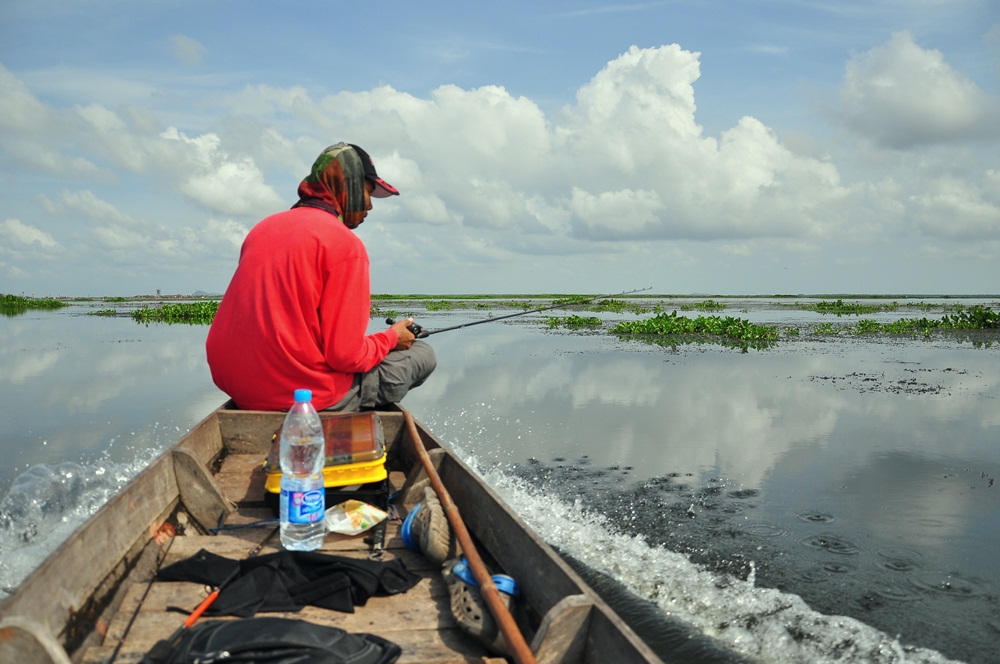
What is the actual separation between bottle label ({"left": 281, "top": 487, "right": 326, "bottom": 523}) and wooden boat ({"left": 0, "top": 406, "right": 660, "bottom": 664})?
0.20m

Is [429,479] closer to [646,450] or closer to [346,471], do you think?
[346,471]

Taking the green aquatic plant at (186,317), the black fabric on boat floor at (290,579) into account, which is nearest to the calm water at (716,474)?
the black fabric on boat floor at (290,579)

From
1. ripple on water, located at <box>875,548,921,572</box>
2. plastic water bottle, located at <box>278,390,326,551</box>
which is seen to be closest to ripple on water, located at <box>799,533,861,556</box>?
ripple on water, located at <box>875,548,921,572</box>

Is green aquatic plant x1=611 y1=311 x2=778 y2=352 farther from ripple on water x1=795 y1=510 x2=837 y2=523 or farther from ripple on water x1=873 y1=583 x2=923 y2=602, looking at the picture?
ripple on water x1=873 y1=583 x2=923 y2=602

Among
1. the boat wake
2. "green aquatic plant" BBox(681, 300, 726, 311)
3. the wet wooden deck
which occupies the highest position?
"green aquatic plant" BBox(681, 300, 726, 311)

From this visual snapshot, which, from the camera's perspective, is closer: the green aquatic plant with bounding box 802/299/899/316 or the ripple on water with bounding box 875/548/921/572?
the ripple on water with bounding box 875/548/921/572

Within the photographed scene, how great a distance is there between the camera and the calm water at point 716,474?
3.97 meters

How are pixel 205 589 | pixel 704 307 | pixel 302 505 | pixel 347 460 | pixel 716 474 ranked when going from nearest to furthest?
pixel 205 589
pixel 302 505
pixel 347 460
pixel 716 474
pixel 704 307

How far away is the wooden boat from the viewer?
1.88 metres

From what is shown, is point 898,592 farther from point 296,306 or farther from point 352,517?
point 296,306

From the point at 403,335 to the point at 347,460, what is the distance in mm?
1556

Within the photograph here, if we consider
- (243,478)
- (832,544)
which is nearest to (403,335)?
(243,478)

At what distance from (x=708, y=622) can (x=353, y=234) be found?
9.63 ft

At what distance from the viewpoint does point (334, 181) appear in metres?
4.20
